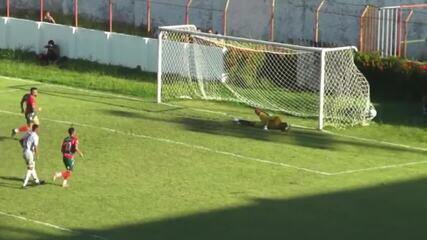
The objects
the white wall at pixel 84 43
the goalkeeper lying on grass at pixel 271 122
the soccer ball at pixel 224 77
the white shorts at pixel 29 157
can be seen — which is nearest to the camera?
the white shorts at pixel 29 157

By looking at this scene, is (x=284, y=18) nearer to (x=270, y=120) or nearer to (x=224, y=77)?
(x=224, y=77)

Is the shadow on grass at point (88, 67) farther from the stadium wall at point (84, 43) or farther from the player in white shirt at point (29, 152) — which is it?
the player in white shirt at point (29, 152)

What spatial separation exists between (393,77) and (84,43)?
12078 millimetres

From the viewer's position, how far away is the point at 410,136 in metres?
27.6

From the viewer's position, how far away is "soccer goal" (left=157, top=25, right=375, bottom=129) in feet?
101

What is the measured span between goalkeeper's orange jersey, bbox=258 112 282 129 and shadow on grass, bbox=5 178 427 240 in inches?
267

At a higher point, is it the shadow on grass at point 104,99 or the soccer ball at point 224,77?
the soccer ball at point 224,77

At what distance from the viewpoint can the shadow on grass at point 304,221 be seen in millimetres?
17578

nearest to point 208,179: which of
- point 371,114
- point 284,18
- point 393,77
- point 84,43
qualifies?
point 371,114

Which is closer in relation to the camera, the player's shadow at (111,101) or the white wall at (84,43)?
the player's shadow at (111,101)

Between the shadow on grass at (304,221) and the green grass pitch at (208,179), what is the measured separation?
0.02 metres

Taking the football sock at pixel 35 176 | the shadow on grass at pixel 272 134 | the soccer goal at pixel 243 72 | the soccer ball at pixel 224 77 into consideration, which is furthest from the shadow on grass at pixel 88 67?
the football sock at pixel 35 176

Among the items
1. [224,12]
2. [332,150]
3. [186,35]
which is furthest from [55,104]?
[224,12]

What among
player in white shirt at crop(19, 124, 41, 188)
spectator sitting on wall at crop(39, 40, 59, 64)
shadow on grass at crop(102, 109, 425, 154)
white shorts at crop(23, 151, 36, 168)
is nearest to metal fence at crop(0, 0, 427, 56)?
spectator sitting on wall at crop(39, 40, 59, 64)
